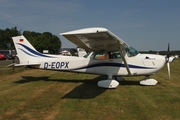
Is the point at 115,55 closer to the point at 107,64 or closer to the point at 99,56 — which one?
the point at 107,64

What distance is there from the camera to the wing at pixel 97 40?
550 cm

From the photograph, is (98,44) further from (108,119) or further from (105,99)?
(108,119)

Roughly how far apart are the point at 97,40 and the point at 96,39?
0.19 meters

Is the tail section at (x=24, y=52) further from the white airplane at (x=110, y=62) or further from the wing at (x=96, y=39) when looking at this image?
the wing at (x=96, y=39)

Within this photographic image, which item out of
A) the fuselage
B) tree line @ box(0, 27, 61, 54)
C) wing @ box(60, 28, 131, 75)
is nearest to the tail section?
the fuselage

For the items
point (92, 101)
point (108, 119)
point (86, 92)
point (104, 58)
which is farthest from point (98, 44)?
point (108, 119)

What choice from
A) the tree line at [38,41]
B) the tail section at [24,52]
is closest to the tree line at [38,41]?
the tree line at [38,41]

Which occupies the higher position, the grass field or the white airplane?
the white airplane

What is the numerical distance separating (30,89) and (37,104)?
2.41m

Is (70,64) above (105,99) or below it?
above

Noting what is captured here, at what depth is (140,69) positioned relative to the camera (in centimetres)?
848

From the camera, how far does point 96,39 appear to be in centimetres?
689

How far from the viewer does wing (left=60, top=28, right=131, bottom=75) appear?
5.50 m

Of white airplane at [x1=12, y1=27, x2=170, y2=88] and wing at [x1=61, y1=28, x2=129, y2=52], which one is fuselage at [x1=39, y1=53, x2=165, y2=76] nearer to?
white airplane at [x1=12, y1=27, x2=170, y2=88]
